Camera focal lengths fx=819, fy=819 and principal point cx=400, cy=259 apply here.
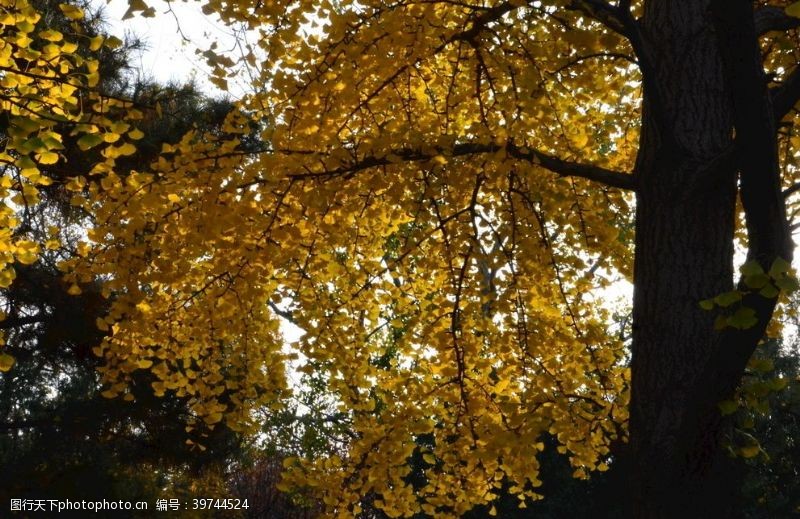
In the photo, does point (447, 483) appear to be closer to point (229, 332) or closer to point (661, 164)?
point (229, 332)

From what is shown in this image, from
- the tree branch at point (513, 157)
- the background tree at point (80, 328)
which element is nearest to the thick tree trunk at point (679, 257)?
the tree branch at point (513, 157)

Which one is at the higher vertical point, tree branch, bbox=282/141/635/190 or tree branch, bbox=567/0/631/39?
tree branch, bbox=567/0/631/39

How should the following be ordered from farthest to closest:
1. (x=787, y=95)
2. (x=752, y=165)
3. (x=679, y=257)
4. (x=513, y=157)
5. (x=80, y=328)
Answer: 1. (x=80, y=328)
2. (x=513, y=157)
3. (x=679, y=257)
4. (x=787, y=95)
5. (x=752, y=165)

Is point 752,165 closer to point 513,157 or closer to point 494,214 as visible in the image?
point 513,157

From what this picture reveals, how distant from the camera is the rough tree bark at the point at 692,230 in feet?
9.57

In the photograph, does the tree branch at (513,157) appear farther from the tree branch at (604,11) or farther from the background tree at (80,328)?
the background tree at (80,328)

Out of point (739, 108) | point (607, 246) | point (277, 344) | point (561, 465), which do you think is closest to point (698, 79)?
point (739, 108)

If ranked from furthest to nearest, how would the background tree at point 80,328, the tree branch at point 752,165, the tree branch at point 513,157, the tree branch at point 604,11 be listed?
the background tree at point 80,328 → the tree branch at point 513,157 → the tree branch at point 604,11 → the tree branch at point 752,165

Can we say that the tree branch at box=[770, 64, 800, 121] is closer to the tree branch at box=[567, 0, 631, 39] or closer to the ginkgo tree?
the ginkgo tree

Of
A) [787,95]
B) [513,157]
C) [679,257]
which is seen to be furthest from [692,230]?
[513,157]

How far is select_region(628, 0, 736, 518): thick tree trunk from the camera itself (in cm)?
331

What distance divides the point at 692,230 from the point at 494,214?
203 cm

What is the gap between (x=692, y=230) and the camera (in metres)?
3.59

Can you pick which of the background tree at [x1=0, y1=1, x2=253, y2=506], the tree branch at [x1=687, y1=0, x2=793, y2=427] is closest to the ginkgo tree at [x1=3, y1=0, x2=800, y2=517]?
the tree branch at [x1=687, y1=0, x2=793, y2=427]
